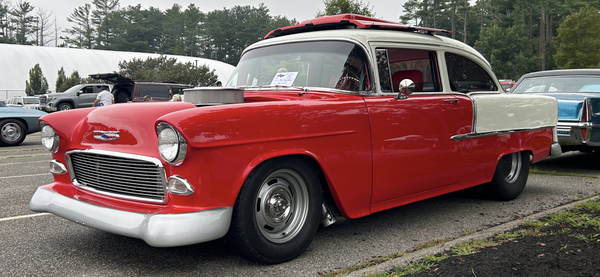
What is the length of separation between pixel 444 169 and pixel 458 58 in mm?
1231

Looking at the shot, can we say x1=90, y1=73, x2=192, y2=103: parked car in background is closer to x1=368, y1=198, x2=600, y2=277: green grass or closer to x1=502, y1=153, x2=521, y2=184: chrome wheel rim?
x1=502, y1=153, x2=521, y2=184: chrome wheel rim

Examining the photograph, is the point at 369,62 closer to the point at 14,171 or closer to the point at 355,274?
the point at 355,274

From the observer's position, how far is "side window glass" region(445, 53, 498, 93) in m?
4.76

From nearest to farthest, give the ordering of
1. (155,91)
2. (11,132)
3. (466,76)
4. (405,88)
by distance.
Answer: (405,88) < (466,76) < (11,132) < (155,91)

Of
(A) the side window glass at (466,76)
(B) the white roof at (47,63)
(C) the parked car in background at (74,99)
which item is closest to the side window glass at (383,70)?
(A) the side window glass at (466,76)

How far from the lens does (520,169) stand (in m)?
5.47

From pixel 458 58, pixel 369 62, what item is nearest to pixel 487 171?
pixel 458 58

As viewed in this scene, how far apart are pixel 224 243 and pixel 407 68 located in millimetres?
2209

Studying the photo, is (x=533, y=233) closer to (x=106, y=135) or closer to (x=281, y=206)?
(x=281, y=206)

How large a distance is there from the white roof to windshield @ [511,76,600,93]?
39.9 meters

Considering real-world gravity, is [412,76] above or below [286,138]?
above

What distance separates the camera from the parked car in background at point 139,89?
18.4 meters

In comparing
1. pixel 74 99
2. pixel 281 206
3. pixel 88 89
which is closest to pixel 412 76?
pixel 281 206

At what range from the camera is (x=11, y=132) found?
43.1 feet
